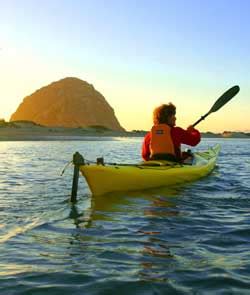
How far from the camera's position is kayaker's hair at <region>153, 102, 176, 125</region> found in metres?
9.64

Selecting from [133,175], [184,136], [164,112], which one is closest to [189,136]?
[184,136]

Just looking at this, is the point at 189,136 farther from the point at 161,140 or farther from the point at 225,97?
the point at 225,97

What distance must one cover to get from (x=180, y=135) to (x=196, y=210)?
261cm

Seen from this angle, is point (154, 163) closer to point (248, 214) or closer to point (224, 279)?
point (248, 214)

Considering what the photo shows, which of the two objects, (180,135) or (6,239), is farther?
(180,135)

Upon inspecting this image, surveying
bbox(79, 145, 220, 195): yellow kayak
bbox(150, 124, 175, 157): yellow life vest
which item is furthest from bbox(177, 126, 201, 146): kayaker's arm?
bbox(79, 145, 220, 195): yellow kayak

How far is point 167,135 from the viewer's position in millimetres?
9672

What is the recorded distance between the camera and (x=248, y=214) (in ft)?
23.1

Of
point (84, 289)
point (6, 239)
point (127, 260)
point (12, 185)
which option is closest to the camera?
point (84, 289)

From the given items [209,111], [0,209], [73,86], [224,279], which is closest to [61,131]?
[209,111]

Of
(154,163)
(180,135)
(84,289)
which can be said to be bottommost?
(84,289)

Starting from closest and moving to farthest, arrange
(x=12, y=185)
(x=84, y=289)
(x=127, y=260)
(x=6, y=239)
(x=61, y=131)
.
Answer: (x=84, y=289) < (x=127, y=260) < (x=6, y=239) < (x=12, y=185) < (x=61, y=131)

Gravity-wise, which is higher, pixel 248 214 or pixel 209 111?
pixel 209 111

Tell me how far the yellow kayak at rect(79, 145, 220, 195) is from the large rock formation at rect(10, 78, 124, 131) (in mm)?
142086
